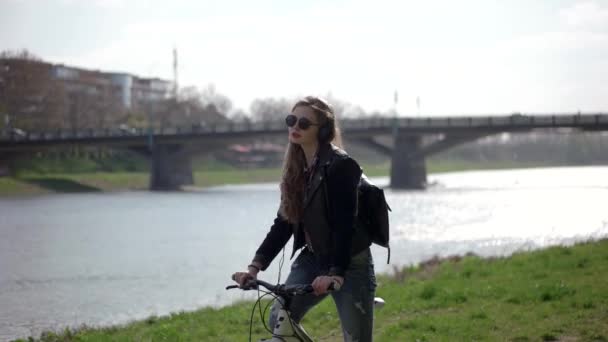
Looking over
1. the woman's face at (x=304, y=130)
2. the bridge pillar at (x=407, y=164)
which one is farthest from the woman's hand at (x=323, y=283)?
the bridge pillar at (x=407, y=164)

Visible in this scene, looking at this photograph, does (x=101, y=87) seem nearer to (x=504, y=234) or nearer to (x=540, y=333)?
(x=504, y=234)

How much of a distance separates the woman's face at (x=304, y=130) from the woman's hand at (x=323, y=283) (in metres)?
0.75

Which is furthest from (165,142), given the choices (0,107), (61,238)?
(61,238)

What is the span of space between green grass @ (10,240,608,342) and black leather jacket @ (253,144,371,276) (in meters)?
3.32

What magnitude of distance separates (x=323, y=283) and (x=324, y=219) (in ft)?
1.27

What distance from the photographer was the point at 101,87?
373ft

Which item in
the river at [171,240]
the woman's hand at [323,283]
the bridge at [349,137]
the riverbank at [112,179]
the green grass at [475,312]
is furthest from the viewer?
the bridge at [349,137]

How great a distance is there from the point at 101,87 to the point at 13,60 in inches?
1443

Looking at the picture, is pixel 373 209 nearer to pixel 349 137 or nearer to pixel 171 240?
pixel 171 240

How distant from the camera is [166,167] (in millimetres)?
68375

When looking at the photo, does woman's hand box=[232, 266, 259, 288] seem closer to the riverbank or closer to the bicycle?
the bicycle

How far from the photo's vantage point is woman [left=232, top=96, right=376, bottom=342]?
4.30 meters

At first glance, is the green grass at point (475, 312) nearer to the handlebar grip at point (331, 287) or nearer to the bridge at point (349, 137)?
the handlebar grip at point (331, 287)

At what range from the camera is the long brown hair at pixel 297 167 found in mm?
4461
